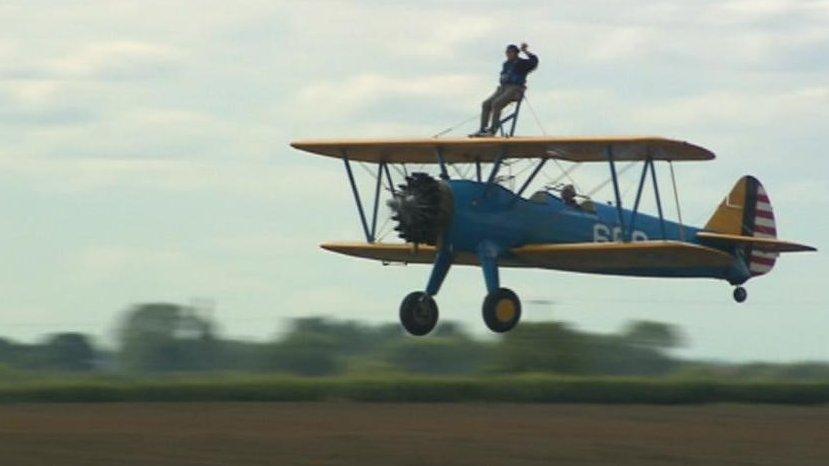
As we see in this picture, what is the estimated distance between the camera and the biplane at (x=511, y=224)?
28.5 metres

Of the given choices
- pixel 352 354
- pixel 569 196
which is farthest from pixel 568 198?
pixel 352 354

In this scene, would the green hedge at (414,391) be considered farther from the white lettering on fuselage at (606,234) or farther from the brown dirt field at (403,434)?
the white lettering on fuselage at (606,234)

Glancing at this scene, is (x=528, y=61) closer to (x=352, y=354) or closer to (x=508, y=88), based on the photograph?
(x=508, y=88)

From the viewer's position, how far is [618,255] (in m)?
28.7

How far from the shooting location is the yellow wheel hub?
28781 mm

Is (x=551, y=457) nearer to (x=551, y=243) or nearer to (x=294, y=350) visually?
(x=551, y=243)

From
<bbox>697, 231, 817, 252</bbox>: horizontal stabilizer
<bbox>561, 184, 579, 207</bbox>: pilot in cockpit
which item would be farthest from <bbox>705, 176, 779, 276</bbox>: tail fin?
<bbox>561, 184, 579, 207</bbox>: pilot in cockpit

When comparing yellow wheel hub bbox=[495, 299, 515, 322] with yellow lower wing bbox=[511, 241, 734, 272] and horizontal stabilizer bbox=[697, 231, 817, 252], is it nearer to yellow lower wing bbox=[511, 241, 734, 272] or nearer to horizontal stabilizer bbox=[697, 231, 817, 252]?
yellow lower wing bbox=[511, 241, 734, 272]

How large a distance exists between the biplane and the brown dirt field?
1875mm

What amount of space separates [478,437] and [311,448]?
90.8 inches

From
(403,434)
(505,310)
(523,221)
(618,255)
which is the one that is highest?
(523,221)

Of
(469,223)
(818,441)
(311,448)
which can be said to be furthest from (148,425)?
(818,441)

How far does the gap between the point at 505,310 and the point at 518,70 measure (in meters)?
3.16

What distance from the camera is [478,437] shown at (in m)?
25.9
